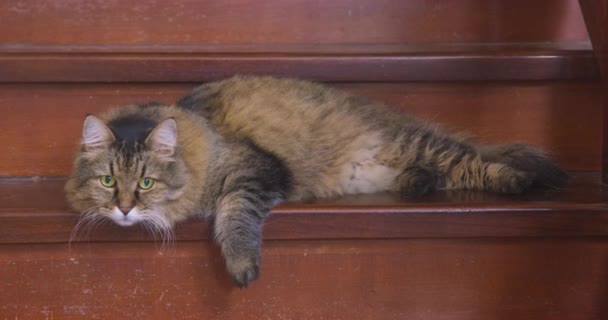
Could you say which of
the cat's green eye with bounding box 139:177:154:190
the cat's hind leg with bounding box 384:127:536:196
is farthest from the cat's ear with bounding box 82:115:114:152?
the cat's hind leg with bounding box 384:127:536:196

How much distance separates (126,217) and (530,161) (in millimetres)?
885

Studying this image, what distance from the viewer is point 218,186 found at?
1.66 m

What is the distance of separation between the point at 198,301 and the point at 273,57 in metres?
0.62

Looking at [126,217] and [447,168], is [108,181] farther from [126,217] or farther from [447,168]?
[447,168]

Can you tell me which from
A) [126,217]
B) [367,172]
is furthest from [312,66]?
[126,217]

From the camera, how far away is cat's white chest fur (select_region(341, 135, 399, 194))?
1.83 meters

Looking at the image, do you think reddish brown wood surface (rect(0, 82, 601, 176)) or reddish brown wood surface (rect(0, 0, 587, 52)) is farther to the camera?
reddish brown wood surface (rect(0, 0, 587, 52))

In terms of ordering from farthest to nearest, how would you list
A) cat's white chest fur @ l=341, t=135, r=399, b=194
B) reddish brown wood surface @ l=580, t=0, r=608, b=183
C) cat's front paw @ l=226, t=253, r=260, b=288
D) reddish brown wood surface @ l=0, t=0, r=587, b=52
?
reddish brown wood surface @ l=0, t=0, r=587, b=52, cat's white chest fur @ l=341, t=135, r=399, b=194, reddish brown wood surface @ l=580, t=0, r=608, b=183, cat's front paw @ l=226, t=253, r=260, b=288

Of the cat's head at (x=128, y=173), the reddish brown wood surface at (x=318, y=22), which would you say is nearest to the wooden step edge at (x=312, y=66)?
the reddish brown wood surface at (x=318, y=22)

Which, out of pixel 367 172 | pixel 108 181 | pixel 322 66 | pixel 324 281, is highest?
pixel 322 66

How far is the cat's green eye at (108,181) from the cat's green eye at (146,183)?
0.05 m

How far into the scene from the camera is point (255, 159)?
171cm

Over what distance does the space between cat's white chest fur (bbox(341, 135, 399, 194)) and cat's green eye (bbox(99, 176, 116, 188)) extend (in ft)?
1.73

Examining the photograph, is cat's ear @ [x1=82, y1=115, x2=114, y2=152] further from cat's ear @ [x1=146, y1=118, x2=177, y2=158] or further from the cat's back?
the cat's back
